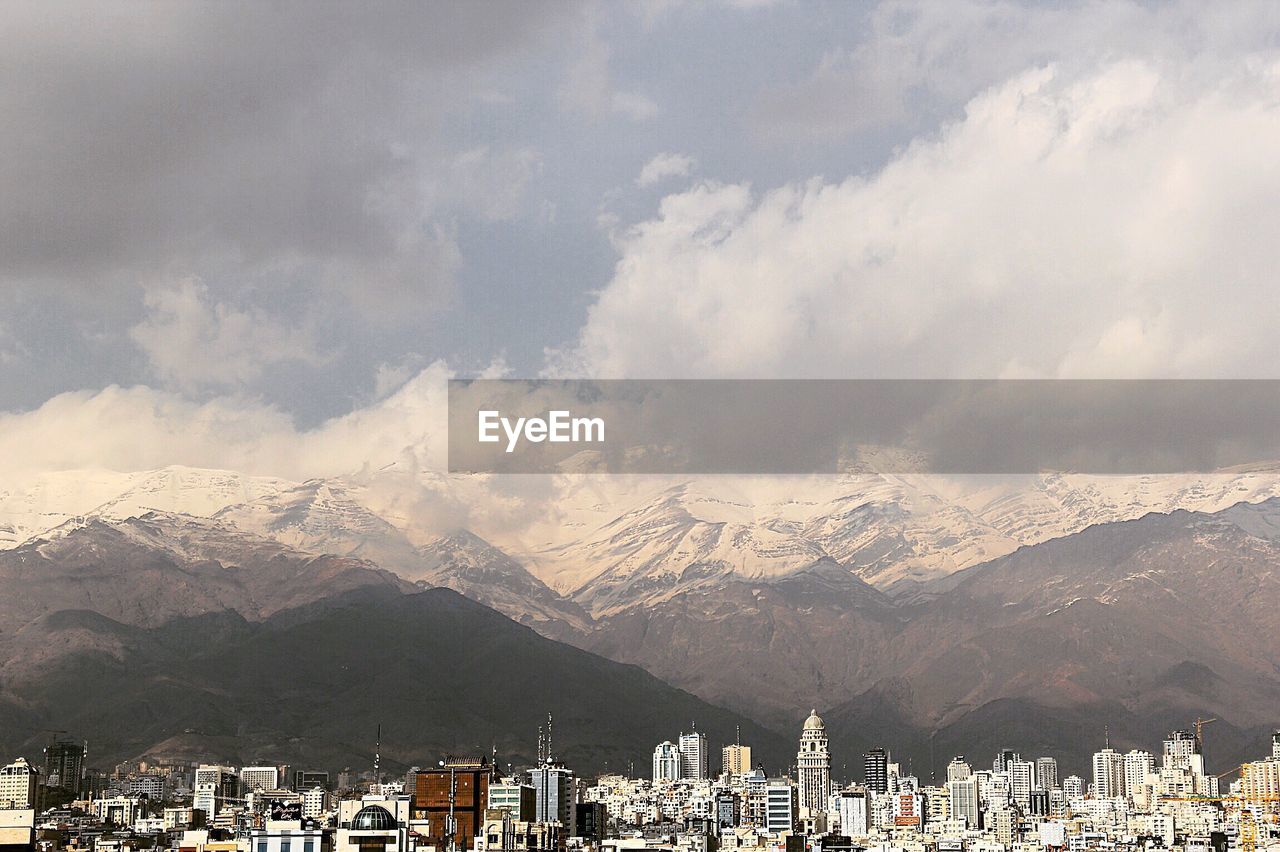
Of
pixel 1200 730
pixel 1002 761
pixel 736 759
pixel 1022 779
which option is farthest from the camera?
pixel 736 759

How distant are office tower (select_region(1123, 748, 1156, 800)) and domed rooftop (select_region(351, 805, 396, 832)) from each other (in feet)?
58.2

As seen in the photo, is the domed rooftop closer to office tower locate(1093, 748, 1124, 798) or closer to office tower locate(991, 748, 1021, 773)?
office tower locate(991, 748, 1021, 773)

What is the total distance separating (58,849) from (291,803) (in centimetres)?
670

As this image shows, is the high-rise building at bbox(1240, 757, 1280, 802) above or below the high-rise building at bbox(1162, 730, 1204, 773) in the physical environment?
below

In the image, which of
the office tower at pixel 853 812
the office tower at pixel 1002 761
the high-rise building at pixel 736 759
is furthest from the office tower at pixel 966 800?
the high-rise building at pixel 736 759

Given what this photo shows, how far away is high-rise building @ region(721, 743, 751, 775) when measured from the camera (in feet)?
98.2

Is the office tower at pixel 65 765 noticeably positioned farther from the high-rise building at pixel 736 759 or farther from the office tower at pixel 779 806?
the high-rise building at pixel 736 759

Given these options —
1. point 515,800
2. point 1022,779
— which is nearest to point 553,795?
point 515,800

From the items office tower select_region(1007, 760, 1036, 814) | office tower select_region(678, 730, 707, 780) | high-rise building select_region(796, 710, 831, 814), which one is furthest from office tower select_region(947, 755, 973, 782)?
office tower select_region(678, 730, 707, 780)

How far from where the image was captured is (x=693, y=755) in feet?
99.3

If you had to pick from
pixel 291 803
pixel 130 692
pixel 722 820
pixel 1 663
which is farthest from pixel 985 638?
pixel 1 663

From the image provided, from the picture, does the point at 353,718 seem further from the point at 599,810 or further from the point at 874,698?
the point at 874,698

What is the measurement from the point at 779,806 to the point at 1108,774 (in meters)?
7.60

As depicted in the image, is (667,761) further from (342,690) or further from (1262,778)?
(1262,778)
